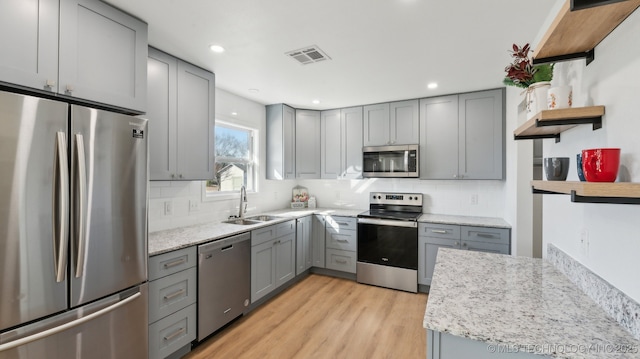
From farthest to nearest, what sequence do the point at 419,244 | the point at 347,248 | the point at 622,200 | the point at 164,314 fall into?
the point at 347,248, the point at 419,244, the point at 164,314, the point at 622,200

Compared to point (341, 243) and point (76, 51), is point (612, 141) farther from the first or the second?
point (341, 243)

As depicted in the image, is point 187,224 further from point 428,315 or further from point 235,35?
point 428,315

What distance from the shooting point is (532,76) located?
1.36 metres

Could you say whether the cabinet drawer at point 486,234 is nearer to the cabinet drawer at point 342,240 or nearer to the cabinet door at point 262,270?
the cabinet drawer at point 342,240

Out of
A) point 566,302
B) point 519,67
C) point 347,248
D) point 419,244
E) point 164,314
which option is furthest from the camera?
point 347,248

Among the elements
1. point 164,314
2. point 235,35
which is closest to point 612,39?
point 235,35

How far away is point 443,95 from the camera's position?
3506 mm

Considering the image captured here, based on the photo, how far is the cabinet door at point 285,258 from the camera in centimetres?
326

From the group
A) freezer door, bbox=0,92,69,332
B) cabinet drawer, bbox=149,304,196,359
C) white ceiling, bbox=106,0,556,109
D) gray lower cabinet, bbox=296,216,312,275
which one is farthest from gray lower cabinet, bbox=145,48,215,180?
gray lower cabinet, bbox=296,216,312,275

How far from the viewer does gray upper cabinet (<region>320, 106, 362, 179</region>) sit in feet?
13.3

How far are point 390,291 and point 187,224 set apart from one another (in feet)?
8.12

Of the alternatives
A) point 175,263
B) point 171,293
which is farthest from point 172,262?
point 171,293

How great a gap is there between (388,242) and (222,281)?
203cm

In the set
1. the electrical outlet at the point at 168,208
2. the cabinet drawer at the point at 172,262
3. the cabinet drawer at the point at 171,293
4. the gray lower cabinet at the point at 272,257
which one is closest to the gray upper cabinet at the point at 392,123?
the gray lower cabinet at the point at 272,257
